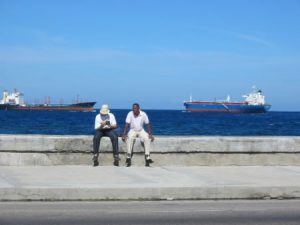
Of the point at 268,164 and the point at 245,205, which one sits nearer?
the point at 245,205

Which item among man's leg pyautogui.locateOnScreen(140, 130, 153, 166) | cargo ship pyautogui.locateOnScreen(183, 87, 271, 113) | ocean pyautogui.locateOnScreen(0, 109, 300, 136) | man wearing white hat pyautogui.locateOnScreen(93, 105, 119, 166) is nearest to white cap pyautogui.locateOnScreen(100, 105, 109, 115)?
man wearing white hat pyautogui.locateOnScreen(93, 105, 119, 166)

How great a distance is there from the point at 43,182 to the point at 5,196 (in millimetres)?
1129

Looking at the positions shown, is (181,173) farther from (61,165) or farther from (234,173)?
(61,165)

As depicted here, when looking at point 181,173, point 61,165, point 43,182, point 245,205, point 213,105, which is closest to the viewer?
point 245,205

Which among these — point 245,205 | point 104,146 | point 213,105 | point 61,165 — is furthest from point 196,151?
point 213,105

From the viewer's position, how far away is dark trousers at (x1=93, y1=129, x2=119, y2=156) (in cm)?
1360

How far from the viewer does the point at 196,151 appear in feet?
46.5

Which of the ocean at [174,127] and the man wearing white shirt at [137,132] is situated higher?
the man wearing white shirt at [137,132]

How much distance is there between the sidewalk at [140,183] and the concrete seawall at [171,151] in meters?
0.40

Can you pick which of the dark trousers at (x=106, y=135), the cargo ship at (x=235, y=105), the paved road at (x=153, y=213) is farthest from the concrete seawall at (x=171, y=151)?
the cargo ship at (x=235, y=105)

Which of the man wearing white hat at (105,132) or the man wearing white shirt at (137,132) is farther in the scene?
the man wearing white shirt at (137,132)

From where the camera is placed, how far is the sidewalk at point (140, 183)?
10195mm

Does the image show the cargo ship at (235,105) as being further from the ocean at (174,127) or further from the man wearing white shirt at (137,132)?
the man wearing white shirt at (137,132)

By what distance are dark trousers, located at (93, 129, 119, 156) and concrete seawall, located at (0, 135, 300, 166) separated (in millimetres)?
180
